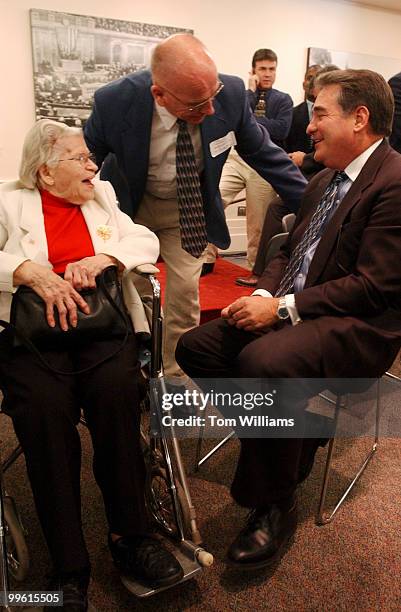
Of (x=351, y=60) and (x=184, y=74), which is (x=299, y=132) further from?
(x=184, y=74)

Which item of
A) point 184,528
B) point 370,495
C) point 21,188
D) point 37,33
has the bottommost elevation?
point 370,495

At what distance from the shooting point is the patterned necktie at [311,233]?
1714 millimetres

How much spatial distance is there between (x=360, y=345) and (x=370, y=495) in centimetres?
75

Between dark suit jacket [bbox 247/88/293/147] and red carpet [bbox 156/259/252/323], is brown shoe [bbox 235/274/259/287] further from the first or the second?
dark suit jacket [bbox 247/88/293/147]

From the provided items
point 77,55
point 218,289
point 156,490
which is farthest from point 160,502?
point 77,55

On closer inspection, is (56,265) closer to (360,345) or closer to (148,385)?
(148,385)

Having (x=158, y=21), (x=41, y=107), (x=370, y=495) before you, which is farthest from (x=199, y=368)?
(x=158, y=21)

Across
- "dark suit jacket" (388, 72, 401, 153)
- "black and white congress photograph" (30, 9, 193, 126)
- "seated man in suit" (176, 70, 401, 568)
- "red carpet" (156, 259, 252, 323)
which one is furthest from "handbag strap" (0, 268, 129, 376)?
"black and white congress photograph" (30, 9, 193, 126)

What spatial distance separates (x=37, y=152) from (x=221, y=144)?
743mm

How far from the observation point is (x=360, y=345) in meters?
1.52

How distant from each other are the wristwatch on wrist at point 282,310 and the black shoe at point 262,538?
1.94ft

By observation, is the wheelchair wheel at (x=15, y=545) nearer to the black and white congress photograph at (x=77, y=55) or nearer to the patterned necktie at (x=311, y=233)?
the patterned necktie at (x=311, y=233)

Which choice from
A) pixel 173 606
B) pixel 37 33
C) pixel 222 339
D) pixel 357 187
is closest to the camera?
pixel 173 606

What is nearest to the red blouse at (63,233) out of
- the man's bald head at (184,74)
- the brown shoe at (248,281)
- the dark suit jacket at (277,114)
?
the man's bald head at (184,74)
